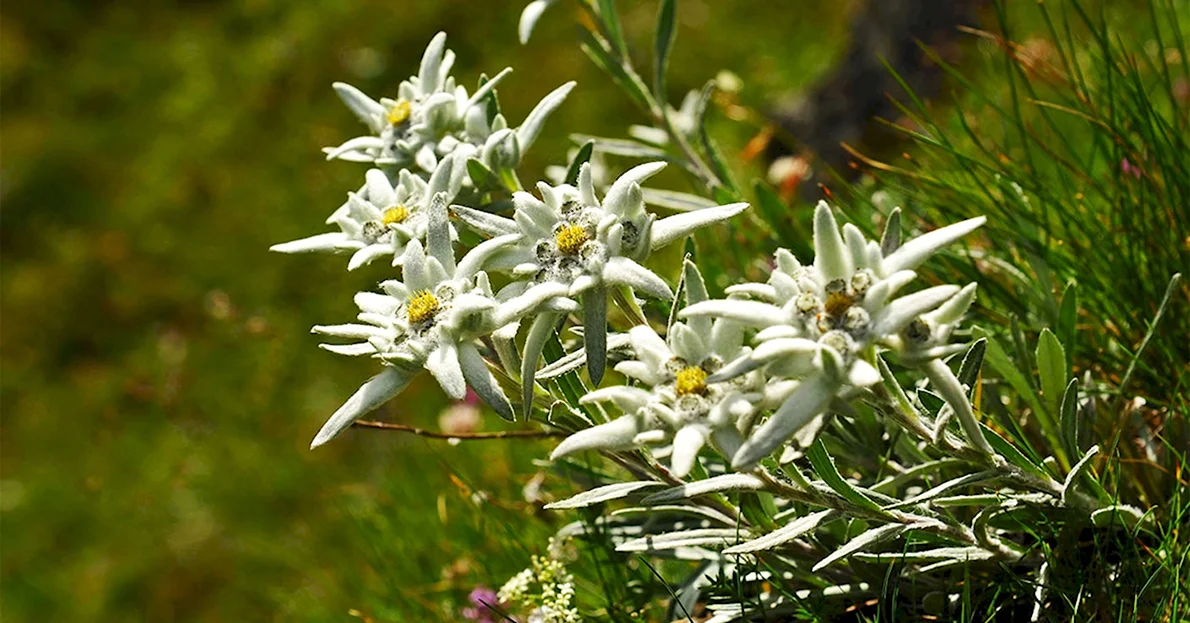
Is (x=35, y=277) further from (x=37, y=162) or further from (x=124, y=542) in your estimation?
(x=124, y=542)

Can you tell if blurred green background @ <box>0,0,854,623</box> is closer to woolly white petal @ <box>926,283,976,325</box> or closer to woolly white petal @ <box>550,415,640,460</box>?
woolly white petal @ <box>550,415,640,460</box>

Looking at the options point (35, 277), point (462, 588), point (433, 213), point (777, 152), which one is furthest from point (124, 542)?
point (433, 213)

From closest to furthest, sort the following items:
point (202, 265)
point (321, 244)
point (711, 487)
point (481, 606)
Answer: point (711, 487), point (321, 244), point (481, 606), point (202, 265)

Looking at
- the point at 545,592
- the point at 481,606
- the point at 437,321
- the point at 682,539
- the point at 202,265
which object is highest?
the point at 437,321

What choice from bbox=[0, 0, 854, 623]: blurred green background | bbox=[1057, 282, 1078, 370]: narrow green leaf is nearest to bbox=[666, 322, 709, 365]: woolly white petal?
bbox=[1057, 282, 1078, 370]: narrow green leaf

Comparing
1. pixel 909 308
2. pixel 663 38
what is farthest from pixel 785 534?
pixel 663 38

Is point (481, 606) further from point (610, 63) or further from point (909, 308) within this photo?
point (909, 308)
